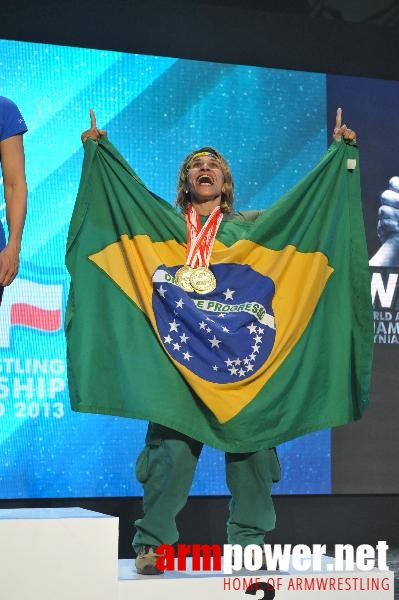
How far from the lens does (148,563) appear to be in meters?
2.77

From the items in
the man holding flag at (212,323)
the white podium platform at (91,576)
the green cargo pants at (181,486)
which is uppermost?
the man holding flag at (212,323)

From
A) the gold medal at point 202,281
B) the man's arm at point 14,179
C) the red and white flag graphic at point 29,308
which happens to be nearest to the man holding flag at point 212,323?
the gold medal at point 202,281

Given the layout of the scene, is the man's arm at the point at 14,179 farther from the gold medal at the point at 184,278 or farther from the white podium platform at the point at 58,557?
the white podium platform at the point at 58,557

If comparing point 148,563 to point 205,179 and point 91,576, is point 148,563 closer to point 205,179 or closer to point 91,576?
point 91,576

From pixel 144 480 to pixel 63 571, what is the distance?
0.44 metres

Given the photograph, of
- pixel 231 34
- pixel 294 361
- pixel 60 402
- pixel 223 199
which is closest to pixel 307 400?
pixel 294 361

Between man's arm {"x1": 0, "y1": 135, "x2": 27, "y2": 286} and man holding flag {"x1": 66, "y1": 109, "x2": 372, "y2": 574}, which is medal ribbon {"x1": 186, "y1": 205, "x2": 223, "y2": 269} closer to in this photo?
man holding flag {"x1": 66, "y1": 109, "x2": 372, "y2": 574}

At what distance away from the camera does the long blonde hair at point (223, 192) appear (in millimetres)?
3184

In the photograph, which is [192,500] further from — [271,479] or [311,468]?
[271,479]

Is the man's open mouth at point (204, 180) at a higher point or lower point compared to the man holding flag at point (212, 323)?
higher

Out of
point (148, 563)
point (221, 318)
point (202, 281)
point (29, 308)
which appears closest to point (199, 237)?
point (202, 281)

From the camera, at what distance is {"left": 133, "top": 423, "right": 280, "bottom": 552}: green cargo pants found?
286cm

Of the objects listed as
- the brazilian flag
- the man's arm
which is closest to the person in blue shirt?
the man's arm

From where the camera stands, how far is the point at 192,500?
4.48m
